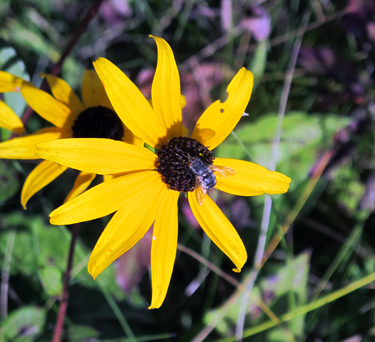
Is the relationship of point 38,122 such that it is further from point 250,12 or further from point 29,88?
point 250,12

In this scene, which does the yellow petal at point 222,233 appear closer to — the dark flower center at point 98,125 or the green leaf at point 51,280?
the dark flower center at point 98,125

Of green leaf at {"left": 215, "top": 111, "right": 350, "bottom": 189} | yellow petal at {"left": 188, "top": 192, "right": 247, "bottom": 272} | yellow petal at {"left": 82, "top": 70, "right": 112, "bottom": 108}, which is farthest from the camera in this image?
green leaf at {"left": 215, "top": 111, "right": 350, "bottom": 189}

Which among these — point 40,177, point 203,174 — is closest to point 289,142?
point 203,174

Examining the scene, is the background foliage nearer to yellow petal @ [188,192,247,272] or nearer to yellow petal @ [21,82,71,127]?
yellow petal @ [21,82,71,127]

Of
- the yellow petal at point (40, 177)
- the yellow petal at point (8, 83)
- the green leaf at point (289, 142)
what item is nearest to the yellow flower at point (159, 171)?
the yellow petal at point (40, 177)

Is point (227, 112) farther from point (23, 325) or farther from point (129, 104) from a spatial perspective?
point (23, 325)

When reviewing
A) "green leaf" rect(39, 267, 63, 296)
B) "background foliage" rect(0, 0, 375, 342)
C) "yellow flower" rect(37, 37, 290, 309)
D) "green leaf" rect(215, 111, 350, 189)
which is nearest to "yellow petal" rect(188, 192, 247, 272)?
"yellow flower" rect(37, 37, 290, 309)
